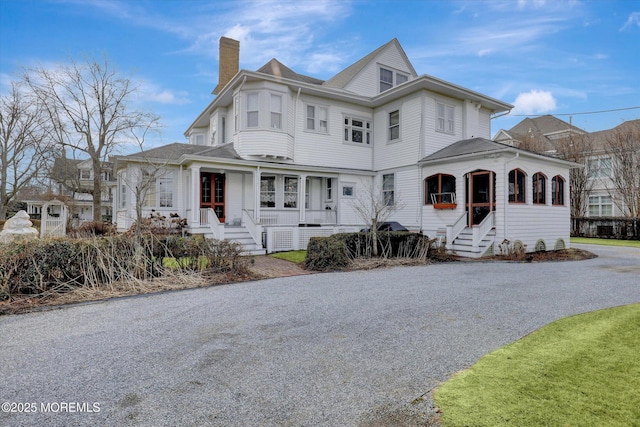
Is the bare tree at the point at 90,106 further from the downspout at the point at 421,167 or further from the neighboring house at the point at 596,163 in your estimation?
the neighboring house at the point at 596,163

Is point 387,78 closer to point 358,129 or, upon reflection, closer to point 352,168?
point 358,129

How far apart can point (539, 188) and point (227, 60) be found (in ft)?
57.6

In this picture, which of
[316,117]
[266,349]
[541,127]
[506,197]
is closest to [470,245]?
[506,197]

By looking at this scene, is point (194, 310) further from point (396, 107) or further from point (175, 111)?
point (175, 111)

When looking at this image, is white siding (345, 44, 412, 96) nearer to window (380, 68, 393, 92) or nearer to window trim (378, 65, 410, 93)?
window trim (378, 65, 410, 93)

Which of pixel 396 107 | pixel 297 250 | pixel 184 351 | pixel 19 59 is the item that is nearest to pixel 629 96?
pixel 396 107

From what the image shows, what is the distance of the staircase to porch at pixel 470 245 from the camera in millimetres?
13078

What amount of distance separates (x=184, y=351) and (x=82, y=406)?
1.30 metres

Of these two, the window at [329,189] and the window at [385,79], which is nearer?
the window at [329,189]

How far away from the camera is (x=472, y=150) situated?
1411 centimetres

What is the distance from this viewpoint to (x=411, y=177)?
53.4 ft

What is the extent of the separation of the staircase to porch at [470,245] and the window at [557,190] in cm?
410

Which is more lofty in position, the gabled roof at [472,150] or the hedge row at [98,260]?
the gabled roof at [472,150]

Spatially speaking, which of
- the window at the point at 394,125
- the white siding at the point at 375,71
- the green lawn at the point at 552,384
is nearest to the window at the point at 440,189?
the window at the point at 394,125
